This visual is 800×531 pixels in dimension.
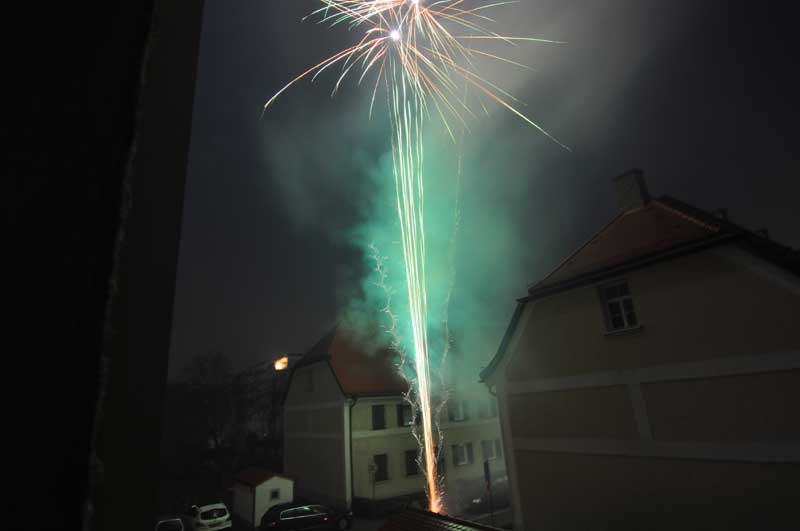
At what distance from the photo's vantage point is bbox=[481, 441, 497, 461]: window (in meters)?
26.7

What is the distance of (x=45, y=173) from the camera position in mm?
424

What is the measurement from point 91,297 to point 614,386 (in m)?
12.3

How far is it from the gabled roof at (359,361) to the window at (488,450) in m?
7.69

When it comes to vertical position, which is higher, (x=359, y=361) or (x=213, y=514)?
(x=359, y=361)

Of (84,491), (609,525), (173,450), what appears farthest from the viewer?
(173,450)

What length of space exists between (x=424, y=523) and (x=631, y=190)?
11.8 meters

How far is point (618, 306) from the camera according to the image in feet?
37.2

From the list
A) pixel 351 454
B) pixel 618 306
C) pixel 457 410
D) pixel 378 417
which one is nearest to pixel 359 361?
pixel 378 417

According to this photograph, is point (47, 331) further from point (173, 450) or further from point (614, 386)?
point (173, 450)

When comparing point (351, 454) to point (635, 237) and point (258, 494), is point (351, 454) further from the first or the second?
point (635, 237)

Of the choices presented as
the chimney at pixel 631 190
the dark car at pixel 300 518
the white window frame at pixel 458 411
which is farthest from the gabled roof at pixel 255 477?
the chimney at pixel 631 190

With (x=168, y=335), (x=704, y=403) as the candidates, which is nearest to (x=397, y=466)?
(x=704, y=403)

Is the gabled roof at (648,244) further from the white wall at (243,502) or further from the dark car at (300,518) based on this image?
the white wall at (243,502)

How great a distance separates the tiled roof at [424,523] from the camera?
8805 mm
